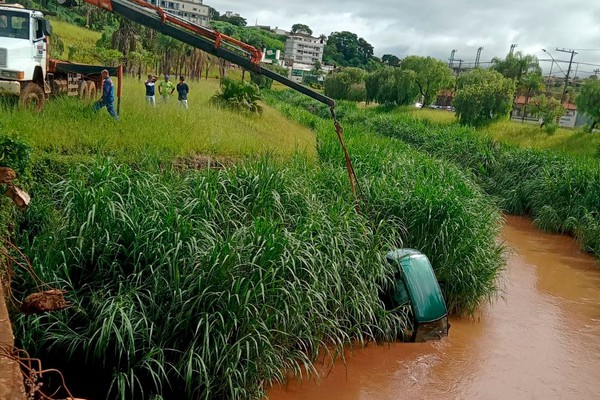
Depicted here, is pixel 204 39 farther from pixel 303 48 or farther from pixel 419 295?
pixel 303 48

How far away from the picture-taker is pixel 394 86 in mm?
36812

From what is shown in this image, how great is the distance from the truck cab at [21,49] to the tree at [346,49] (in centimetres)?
10892

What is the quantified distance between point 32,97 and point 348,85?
36377mm

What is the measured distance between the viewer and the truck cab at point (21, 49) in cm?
1008

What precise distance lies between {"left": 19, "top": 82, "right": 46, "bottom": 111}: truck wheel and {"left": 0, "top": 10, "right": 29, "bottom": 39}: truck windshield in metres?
1.21

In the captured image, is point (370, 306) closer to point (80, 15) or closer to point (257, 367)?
point (257, 367)

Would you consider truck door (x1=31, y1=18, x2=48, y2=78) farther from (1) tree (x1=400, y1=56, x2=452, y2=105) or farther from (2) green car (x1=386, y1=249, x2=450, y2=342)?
(1) tree (x1=400, y1=56, x2=452, y2=105)

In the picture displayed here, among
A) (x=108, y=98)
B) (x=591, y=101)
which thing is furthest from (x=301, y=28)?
(x=108, y=98)

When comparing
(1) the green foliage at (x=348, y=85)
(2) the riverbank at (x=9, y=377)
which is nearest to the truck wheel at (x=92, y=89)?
(2) the riverbank at (x=9, y=377)

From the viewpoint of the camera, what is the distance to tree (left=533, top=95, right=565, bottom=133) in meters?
23.2

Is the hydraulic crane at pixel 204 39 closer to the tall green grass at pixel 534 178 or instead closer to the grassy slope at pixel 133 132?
the grassy slope at pixel 133 132

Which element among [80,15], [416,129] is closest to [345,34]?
[80,15]

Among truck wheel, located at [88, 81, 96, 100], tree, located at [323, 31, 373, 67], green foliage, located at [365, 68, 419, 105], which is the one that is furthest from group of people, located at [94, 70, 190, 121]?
tree, located at [323, 31, 373, 67]

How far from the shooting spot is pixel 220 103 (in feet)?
55.7
